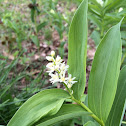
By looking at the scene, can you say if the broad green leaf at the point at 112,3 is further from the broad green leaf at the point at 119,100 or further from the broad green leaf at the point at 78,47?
the broad green leaf at the point at 119,100

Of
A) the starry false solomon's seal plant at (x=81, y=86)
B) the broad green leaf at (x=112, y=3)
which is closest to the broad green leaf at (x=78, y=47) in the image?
the starry false solomon's seal plant at (x=81, y=86)

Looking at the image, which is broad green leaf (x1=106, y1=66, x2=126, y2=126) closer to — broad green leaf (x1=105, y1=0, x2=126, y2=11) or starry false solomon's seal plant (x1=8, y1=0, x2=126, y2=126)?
starry false solomon's seal plant (x1=8, y1=0, x2=126, y2=126)

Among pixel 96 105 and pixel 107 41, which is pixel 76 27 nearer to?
pixel 107 41

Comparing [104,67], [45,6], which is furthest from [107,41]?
[45,6]

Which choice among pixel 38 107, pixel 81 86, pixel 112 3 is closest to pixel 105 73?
pixel 81 86

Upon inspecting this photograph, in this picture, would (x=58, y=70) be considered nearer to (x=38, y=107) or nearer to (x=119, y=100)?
(x=38, y=107)

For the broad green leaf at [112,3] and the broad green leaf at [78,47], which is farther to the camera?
the broad green leaf at [112,3]

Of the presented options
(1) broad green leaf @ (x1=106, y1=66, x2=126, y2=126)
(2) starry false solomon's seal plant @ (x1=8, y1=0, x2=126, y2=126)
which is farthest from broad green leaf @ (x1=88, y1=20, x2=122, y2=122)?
(1) broad green leaf @ (x1=106, y1=66, x2=126, y2=126)
